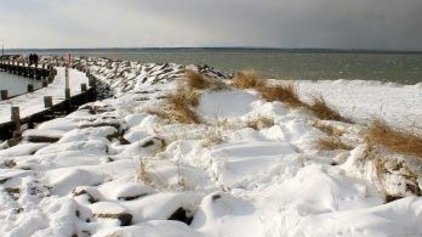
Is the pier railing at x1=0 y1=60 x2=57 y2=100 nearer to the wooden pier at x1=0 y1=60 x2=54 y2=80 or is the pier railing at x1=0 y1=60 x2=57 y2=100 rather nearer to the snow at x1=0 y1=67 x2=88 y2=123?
the wooden pier at x1=0 y1=60 x2=54 y2=80

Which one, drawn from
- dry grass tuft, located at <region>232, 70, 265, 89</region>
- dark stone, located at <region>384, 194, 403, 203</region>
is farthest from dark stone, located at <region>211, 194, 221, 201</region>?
dry grass tuft, located at <region>232, 70, 265, 89</region>

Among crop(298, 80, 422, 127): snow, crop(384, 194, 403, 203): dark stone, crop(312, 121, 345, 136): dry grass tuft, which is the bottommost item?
crop(298, 80, 422, 127): snow

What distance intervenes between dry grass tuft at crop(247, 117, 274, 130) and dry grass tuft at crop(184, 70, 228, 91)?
8.60 feet

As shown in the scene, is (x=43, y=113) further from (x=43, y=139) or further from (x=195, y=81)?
(x=43, y=139)

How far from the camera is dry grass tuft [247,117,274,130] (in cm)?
721

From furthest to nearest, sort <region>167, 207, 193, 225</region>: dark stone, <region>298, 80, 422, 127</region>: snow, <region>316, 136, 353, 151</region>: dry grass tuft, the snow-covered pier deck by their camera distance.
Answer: <region>298, 80, 422, 127</region>: snow, the snow-covered pier deck, <region>316, 136, 353, 151</region>: dry grass tuft, <region>167, 207, 193, 225</region>: dark stone

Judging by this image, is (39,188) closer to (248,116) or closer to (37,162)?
(37,162)

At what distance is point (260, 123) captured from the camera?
23.9ft

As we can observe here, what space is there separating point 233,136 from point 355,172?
2102 millimetres

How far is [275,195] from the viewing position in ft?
14.9

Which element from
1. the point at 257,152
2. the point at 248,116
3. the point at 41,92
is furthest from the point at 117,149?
the point at 41,92

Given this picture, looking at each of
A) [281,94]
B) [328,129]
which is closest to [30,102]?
[281,94]

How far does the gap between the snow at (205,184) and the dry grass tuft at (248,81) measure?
362 centimetres

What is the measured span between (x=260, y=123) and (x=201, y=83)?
10.6 ft
